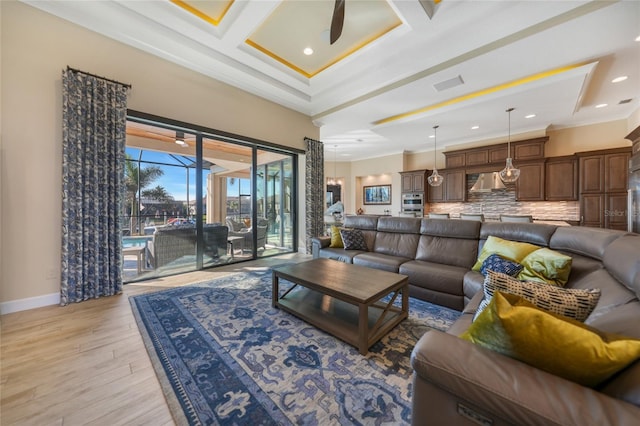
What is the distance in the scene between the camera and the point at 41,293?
8.53 ft

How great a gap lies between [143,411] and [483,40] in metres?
4.70

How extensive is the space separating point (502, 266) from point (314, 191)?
401 cm

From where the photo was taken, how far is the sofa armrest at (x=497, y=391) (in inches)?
25.6

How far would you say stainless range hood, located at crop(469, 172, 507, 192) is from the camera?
5900 millimetres

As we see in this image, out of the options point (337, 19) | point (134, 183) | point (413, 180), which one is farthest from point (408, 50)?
point (413, 180)

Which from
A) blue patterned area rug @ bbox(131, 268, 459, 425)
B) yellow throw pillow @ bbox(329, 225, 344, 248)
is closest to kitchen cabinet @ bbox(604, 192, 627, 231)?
blue patterned area rug @ bbox(131, 268, 459, 425)

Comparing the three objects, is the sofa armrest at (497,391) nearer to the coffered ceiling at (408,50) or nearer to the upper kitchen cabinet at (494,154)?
the coffered ceiling at (408,50)

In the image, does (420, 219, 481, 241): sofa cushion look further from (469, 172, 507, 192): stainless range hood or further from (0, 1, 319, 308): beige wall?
(0, 1, 319, 308): beige wall

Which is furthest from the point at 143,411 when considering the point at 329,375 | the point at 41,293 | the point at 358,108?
the point at 358,108

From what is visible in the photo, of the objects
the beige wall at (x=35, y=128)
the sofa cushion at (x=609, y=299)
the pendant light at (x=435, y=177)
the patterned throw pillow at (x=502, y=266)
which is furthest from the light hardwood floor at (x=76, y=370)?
the pendant light at (x=435, y=177)

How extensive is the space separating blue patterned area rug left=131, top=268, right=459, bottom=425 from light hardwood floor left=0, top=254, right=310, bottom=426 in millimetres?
112

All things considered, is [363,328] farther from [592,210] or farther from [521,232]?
[592,210]

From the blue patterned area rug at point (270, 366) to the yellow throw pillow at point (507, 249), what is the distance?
0.76m

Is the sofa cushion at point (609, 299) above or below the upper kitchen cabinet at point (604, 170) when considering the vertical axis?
below
